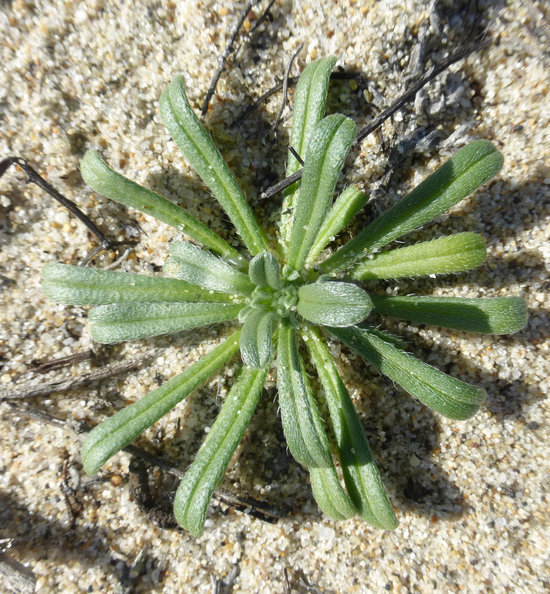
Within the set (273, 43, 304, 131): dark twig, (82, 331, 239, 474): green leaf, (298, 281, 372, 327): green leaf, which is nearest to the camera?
(298, 281, 372, 327): green leaf

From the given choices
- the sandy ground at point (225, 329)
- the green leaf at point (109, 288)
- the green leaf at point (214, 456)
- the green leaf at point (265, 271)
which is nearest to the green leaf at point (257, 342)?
the green leaf at point (265, 271)

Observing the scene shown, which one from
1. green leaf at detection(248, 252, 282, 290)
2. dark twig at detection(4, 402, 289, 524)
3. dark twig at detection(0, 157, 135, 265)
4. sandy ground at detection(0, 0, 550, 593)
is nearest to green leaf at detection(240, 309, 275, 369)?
green leaf at detection(248, 252, 282, 290)

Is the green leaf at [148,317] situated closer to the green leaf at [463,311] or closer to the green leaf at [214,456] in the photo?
the green leaf at [214,456]

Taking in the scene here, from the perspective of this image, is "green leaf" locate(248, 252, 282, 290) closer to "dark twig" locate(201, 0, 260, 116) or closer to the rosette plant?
the rosette plant

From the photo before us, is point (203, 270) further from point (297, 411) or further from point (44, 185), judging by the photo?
point (44, 185)

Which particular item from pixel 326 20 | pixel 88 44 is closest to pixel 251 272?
pixel 326 20

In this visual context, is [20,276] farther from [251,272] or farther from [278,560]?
[278,560]
